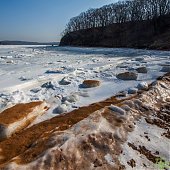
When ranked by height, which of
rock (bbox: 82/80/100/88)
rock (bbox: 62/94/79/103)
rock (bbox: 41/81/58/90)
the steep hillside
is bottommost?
the steep hillside

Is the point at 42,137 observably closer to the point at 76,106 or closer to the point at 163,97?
the point at 76,106

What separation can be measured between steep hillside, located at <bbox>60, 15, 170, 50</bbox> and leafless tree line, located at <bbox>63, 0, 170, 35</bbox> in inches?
60.2

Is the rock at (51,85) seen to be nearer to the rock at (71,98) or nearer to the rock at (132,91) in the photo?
the rock at (71,98)

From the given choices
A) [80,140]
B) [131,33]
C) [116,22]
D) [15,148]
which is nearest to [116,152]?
[80,140]

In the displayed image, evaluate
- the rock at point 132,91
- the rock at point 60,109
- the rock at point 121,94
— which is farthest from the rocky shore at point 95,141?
the rock at point 132,91

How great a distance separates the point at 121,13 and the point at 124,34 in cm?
835

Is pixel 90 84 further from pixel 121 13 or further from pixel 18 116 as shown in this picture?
pixel 121 13

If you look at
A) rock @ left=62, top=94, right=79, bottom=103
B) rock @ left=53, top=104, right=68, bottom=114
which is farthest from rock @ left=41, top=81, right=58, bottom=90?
rock @ left=53, top=104, right=68, bottom=114

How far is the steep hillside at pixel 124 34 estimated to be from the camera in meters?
45.8

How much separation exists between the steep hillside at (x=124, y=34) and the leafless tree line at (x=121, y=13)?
1529mm

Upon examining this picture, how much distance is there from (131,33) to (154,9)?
6298 mm

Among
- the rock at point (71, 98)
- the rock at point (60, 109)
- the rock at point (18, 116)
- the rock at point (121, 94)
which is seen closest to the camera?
the rock at point (18, 116)

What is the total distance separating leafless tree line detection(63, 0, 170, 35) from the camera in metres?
51.7

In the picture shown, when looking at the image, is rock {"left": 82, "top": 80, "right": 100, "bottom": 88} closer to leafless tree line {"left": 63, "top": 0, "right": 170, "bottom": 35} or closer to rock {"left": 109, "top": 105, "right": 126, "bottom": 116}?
rock {"left": 109, "top": 105, "right": 126, "bottom": 116}
